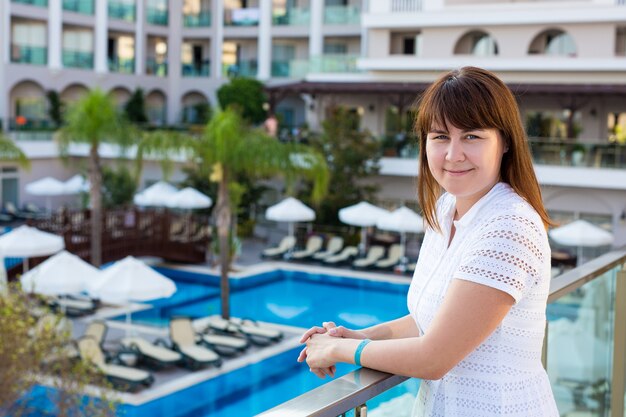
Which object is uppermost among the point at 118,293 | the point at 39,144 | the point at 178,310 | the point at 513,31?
the point at 513,31

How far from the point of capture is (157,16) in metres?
40.6

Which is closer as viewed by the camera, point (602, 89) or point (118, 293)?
point (118, 293)

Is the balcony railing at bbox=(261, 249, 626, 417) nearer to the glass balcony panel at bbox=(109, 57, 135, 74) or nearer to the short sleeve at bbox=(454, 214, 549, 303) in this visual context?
the short sleeve at bbox=(454, 214, 549, 303)

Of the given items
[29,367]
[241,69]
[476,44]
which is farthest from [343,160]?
[29,367]

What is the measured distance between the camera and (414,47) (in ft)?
104

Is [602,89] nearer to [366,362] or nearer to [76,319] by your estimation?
[76,319]

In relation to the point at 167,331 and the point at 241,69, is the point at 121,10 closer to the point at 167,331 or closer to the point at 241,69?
the point at 241,69

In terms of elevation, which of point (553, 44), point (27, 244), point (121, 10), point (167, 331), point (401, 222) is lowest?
point (167, 331)

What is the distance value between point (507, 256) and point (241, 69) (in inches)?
1534

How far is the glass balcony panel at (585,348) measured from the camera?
154 inches

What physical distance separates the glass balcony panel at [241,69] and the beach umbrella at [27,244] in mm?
22456

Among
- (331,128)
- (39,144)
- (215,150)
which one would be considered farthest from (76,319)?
(39,144)

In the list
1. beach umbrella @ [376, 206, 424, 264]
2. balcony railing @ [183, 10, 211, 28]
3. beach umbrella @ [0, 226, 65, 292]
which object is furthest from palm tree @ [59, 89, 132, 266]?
balcony railing @ [183, 10, 211, 28]

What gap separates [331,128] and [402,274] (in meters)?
6.01
